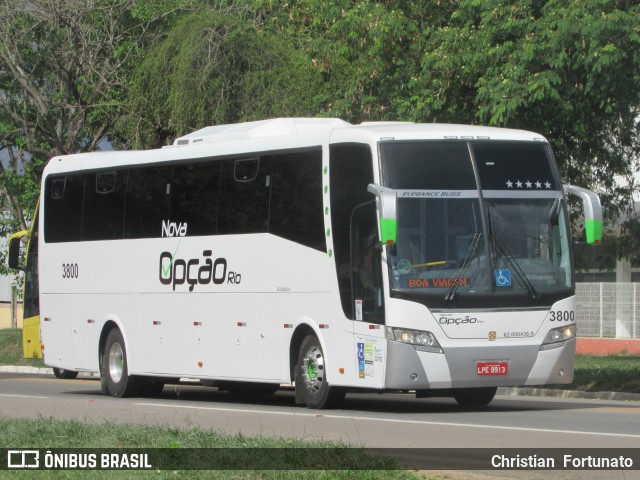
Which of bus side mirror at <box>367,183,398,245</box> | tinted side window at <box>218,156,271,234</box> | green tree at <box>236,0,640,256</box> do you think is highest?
green tree at <box>236,0,640,256</box>

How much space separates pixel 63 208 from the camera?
2281cm

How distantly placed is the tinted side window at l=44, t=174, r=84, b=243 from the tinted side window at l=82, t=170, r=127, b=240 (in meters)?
0.20

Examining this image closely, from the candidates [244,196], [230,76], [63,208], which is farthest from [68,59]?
[244,196]

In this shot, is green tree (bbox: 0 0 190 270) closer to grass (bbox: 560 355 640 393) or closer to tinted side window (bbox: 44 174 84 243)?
tinted side window (bbox: 44 174 84 243)

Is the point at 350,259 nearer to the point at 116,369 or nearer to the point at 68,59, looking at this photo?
the point at 116,369

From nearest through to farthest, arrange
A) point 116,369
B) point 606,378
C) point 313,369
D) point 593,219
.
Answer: point 593,219
point 313,369
point 116,369
point 606,378

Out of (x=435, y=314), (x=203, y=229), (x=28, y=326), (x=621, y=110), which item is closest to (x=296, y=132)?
(x=203, y=229)

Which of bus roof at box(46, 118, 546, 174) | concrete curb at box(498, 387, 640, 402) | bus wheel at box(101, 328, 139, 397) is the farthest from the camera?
bus wheel at box(101, 328, 139, 397)

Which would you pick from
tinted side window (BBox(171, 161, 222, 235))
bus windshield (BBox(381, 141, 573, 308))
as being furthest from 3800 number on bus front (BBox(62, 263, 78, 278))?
bus windshield (BBox(381, 141, 573, 308))

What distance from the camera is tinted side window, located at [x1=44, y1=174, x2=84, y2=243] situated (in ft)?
73.8

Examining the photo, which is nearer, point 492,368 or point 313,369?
point 492,368

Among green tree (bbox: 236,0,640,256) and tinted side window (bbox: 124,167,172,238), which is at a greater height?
green tree (bbox: 236,0,640,256)

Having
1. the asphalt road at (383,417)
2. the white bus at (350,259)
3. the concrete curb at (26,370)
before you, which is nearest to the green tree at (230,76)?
the concrete curb at (26,370)

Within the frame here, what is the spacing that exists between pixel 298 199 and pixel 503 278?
304 centimetres
